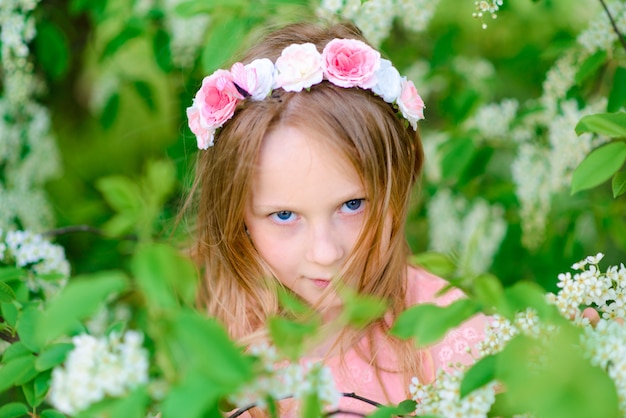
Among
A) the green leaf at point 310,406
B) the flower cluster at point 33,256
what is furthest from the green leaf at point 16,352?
the green leaf at point 310,406

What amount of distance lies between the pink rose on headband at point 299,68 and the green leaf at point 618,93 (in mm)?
896

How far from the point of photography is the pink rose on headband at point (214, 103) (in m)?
1.74

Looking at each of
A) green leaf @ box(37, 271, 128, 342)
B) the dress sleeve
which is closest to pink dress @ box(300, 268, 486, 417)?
the dress sleeve

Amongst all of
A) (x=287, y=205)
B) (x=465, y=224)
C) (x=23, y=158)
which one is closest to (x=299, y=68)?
(x=287, y=205)

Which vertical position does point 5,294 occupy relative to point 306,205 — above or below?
below

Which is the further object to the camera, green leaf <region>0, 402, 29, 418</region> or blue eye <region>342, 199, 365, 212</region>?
blue eye <region>342, 199, 365, 212</region>

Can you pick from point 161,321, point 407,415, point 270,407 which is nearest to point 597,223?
point 407,415

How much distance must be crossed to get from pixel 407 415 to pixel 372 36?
132cm

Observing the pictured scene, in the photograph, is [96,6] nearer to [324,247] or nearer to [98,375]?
[324,247]

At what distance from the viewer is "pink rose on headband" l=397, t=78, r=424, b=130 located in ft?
5.90

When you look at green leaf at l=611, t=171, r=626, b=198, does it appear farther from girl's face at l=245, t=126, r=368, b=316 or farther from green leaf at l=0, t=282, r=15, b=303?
green leaf at l=0, t=282, r=15, b=303

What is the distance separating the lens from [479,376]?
3.52 ft

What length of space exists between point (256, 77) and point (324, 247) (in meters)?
0.42

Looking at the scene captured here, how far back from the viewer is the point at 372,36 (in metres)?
2.31
